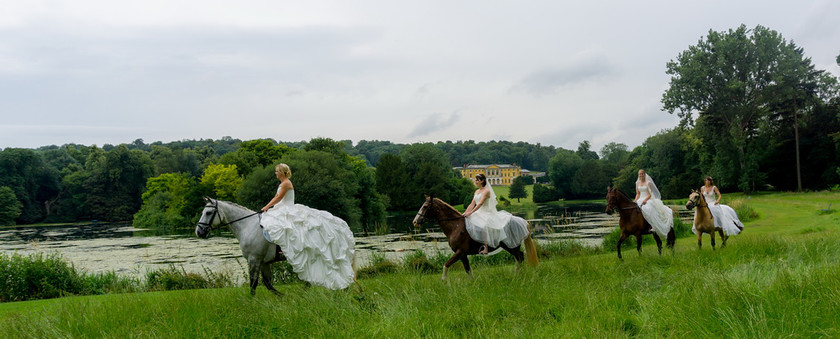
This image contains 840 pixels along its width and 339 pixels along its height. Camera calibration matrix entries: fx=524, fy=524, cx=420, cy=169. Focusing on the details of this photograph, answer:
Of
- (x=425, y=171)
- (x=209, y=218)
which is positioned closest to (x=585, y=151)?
(x=425, y=171)

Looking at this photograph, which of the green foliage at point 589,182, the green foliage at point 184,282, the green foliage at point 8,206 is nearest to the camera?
the green foliage at point 184,282

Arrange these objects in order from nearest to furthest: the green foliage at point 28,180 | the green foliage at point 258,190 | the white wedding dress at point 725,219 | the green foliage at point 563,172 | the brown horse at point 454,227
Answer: the brown horse at point 454,227
the white wedding dress at point 725,219
the green foliage at point 258,190
the green foliage at point 28,180
the green foliage at point 563,172

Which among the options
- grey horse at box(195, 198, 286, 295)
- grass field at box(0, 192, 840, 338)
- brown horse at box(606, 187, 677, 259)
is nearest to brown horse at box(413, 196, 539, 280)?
grass field at box(0, 192, 840, 338)

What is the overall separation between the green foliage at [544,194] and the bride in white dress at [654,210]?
76.1 m

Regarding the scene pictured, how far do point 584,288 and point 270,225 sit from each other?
4316 millimetres

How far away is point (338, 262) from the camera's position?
24.7ft

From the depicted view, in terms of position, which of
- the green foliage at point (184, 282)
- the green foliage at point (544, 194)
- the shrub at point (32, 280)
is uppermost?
the shrub at point (32, 280)

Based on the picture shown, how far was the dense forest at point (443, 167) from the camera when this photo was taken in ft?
134

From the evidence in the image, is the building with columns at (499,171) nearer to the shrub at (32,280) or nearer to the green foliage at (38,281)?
the green foliage at (38,281)

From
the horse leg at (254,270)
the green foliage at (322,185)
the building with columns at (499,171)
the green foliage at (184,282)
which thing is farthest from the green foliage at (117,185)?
the building with columns at (499,171)

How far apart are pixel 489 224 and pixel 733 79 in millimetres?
40511

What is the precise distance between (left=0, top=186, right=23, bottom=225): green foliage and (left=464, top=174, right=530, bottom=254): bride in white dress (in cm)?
6963

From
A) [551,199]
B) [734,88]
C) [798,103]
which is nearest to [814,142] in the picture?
[798,103]

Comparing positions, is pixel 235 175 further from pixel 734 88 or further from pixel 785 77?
pixel 785 77
